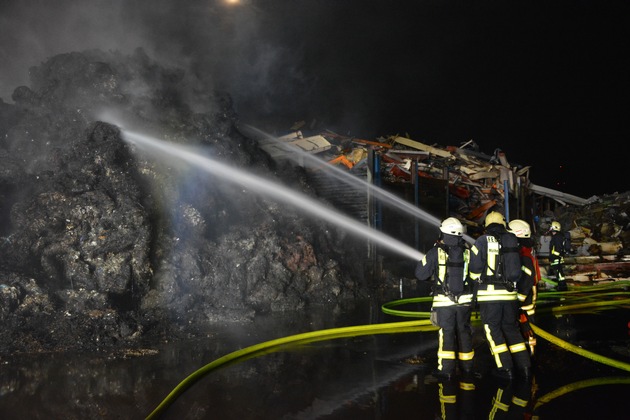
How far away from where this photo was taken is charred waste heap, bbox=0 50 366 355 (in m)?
8.05

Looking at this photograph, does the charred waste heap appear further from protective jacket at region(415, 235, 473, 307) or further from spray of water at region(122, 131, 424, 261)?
protective jacket at region(415, 235, 473, 307)

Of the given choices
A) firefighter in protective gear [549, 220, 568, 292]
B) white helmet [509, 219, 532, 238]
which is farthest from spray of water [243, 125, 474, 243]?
white helmet [509, 219, 532, 238]

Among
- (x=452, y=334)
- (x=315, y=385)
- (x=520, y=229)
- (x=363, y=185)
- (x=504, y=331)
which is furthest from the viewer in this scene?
(x=363, y=185)

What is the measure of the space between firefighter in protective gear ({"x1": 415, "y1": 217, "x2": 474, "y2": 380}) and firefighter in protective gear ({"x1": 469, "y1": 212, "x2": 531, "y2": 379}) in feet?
0.54

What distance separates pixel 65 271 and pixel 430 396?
6897 mm

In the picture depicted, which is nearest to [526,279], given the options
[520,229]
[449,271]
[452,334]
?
[520,229]

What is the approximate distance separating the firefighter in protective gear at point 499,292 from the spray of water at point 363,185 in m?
8.48

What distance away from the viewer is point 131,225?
9.20 metres

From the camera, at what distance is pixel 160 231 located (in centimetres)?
1004

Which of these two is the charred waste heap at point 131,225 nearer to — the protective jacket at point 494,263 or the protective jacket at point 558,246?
the protective jacket at point 558,246

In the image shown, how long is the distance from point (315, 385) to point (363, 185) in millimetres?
A: 9296

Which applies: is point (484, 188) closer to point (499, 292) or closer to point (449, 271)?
point (499, 292)

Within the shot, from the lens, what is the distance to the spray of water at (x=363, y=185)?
1412cm

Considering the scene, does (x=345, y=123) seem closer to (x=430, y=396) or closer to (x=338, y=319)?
(x=338, y=319)
